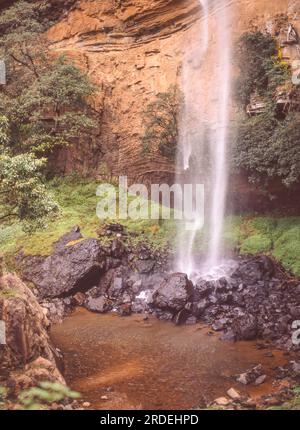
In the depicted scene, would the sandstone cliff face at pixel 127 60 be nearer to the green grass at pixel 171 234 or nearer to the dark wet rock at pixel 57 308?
the green grass at pixel 171 234

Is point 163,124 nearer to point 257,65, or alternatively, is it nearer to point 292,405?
point 257,65

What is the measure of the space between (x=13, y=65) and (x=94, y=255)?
14324 mm

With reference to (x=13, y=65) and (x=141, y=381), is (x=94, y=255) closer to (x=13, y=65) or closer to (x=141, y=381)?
(x=141, y=381)

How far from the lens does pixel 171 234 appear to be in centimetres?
1852

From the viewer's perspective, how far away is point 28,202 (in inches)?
439

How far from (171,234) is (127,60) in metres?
12.6

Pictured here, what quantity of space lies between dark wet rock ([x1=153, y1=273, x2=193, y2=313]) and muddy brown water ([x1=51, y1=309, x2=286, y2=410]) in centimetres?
64

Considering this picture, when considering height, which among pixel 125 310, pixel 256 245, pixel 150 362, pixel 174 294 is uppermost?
pixel 256 245

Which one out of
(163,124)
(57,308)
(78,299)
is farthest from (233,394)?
(163,124)

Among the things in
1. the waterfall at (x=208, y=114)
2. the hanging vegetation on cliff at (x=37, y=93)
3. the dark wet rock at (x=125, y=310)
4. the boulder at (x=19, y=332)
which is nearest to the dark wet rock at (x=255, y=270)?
the waterfall at (x=208, y=114)

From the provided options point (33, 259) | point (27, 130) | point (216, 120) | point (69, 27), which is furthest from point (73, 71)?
point (33, 259)

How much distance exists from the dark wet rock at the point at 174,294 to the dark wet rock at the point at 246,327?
2030 mm

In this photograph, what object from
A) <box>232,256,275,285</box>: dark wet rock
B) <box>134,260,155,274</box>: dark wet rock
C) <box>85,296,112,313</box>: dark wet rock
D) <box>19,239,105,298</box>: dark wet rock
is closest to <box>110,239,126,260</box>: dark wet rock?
<box>19,239,105,298</box>: dark wet rock

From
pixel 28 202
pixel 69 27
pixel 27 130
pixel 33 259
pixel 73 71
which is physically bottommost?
pixel 33 259
